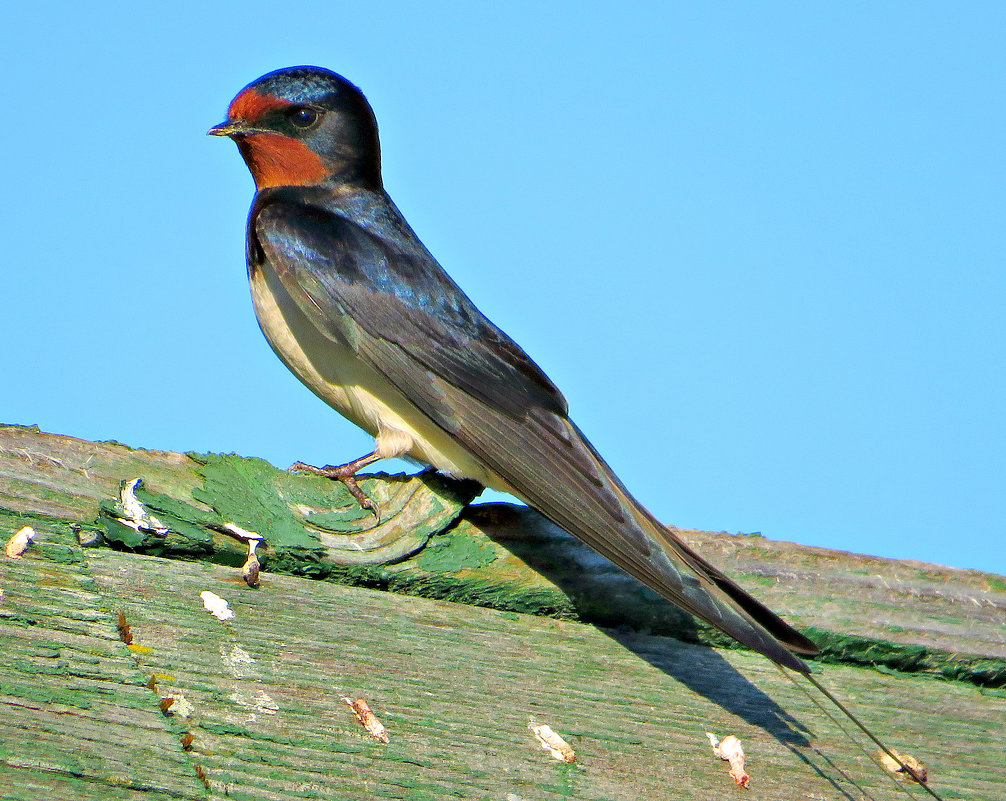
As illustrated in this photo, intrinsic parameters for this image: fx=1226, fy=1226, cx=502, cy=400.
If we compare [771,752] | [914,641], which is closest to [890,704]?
[914,641]

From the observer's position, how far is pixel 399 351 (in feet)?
9.93

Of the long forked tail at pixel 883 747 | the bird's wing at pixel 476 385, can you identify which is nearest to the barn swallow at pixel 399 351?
the bird's wing at pixel 476 385

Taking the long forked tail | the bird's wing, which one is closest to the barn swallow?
the bird's wing

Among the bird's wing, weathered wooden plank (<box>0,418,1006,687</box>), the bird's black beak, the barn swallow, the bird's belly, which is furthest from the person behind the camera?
the bird's black beak

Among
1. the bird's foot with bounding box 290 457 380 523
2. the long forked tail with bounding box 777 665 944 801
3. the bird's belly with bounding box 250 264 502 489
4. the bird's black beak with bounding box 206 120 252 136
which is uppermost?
the bird's black beak with bounding box 206 120 252 136

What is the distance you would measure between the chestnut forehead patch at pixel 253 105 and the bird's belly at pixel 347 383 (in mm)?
693

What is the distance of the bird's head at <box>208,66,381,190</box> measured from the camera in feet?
12.3

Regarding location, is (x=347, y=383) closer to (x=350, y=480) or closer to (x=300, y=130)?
(x=350, y=480)

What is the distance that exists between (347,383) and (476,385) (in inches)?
14.1

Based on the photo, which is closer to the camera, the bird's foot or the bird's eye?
the bird's foot

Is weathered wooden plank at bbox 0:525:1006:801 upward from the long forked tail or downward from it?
downward

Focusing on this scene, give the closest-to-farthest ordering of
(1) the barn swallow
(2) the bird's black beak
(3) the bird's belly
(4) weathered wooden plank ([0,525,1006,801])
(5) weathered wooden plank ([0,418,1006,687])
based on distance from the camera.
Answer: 1. (4) weathered wooden plank ([0,525,1006,801])
2. (5) weathered wooden plank ([0,418,1006,687])
3. (1) the barn swallow
4. (3) the bird's belly
5. (2) the bird's black beak

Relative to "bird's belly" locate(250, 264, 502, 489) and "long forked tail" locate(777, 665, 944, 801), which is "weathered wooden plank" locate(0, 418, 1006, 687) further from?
"bird's belly" locate(250, 264, 502, 489)

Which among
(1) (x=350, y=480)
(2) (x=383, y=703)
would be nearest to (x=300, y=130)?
(1) (x=350, y=480)
